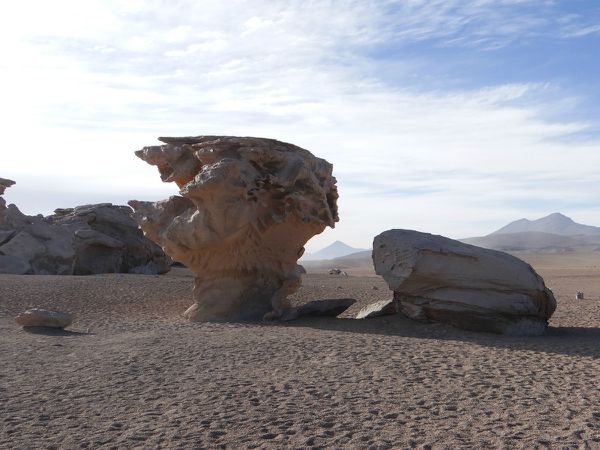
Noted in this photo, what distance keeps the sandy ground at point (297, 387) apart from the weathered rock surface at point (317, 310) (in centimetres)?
71

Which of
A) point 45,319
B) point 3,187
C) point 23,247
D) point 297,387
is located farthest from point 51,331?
point 23,247

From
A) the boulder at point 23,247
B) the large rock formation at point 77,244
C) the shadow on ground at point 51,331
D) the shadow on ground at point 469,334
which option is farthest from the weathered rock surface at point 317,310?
the boulder at point 23,247

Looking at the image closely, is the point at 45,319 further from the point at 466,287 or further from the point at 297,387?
the point at 466,287

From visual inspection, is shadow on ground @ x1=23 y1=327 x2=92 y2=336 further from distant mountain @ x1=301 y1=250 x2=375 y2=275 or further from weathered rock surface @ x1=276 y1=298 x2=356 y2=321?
distant mountain @ x1=301 y1=250 x2=375 y2=275

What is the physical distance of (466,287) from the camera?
33.7 ft

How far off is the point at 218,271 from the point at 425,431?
7212 millimetres

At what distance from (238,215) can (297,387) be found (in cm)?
522

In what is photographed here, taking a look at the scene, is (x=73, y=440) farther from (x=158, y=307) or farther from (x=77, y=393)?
(x=158, y=307)

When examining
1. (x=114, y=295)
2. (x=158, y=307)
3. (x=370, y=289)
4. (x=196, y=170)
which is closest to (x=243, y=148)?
(x=196, y=170)

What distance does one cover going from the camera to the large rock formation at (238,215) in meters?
11.1

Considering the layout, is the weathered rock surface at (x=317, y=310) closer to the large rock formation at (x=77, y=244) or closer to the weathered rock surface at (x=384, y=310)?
the weathered rock surface at (x=384, y=310)

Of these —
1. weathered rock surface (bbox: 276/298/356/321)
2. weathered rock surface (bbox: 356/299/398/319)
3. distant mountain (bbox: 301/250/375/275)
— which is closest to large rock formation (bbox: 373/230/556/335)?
weathered rock surface (bbox: 356/299/398/319)

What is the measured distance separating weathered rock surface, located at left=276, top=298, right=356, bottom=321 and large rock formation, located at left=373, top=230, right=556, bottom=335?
1353mm

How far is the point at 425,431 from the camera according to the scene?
5129 mm
